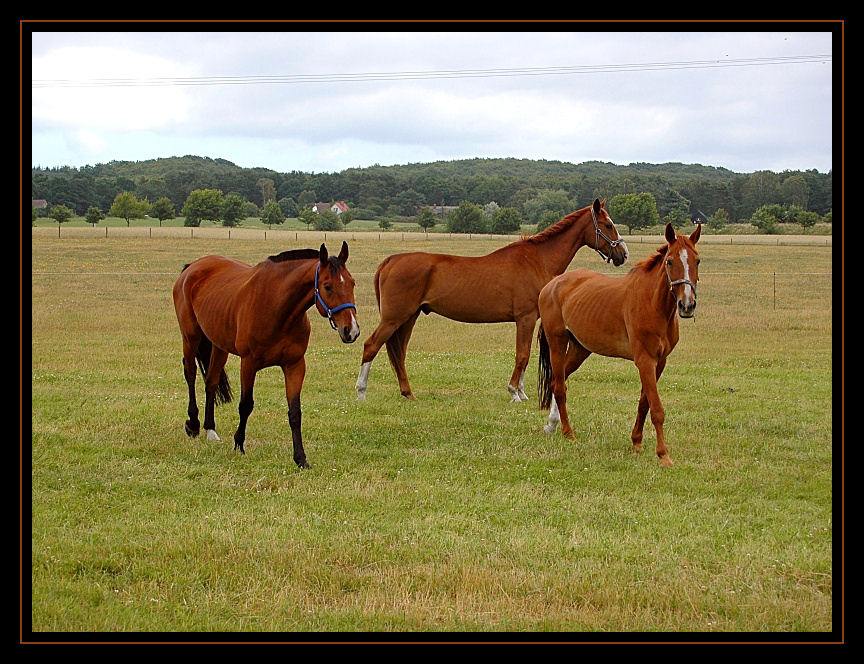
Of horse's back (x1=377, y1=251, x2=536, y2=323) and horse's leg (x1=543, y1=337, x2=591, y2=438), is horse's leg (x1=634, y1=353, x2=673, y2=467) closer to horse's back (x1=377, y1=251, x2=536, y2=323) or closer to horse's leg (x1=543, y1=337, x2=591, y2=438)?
horse's leg (x1=543, y1=337, x2=591, y2=438)

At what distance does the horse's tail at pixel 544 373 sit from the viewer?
10219mm

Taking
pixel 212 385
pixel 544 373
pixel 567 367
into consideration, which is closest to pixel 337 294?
pixel 212 385

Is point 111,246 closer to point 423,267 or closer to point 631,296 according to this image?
point 423,267

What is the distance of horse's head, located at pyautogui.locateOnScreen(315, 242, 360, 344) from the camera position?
7.41 metres

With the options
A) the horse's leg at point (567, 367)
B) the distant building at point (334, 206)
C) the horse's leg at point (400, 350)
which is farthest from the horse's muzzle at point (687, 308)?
the distant building at point (334, 206)

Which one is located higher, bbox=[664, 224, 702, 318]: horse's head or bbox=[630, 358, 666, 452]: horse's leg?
bbox=[664, 224, 702, 318]: horse's head

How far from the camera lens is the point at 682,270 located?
A: 758 cm

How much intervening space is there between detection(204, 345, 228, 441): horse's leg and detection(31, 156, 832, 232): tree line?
4584 centimetres

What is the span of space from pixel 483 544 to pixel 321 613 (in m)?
1.51

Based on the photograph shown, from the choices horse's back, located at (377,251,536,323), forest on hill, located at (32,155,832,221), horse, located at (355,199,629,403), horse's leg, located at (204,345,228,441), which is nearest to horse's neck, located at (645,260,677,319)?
horse, located at (355,199,629,403)

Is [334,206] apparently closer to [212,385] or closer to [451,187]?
[451,187]

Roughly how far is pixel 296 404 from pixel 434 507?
2009 mm

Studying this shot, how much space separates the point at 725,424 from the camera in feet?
32.3
